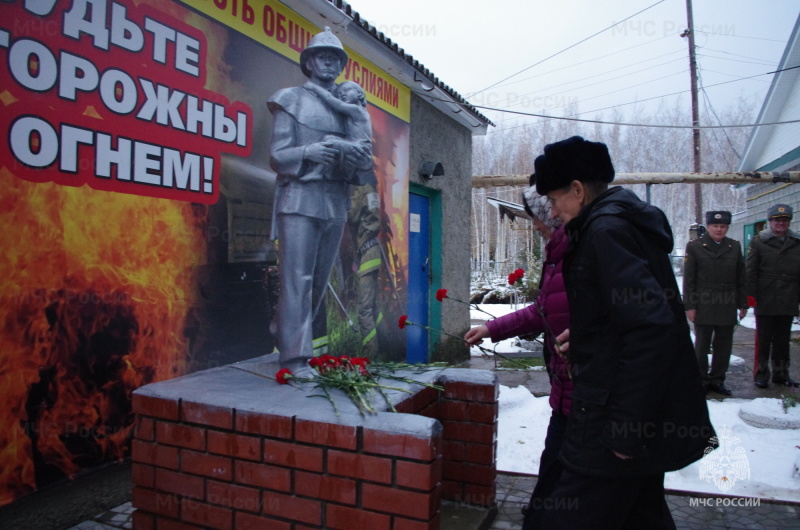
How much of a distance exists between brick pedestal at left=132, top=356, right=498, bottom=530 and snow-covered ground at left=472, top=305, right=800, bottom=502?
189cm

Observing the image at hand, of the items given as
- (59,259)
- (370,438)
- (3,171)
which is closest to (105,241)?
(59,259)

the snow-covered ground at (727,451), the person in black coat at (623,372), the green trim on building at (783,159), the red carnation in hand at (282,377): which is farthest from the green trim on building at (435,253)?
the green trim on building at (783,159)

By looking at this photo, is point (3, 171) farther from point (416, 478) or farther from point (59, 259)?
point (416, 478)

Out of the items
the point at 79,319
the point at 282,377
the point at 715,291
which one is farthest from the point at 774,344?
the point at 79,319

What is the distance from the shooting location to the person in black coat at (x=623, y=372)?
1.57 meters

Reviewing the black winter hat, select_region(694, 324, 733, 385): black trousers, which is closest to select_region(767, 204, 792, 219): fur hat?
select_region(694, 324, 733, 385): black trousers

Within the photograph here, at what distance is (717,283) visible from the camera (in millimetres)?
5926

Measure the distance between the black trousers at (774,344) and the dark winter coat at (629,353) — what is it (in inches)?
212

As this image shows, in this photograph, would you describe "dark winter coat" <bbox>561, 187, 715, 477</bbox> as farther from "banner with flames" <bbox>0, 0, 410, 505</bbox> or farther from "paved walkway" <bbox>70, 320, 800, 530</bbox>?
"banner with flames" <bbox>0, 0, 410, 505</bbox>

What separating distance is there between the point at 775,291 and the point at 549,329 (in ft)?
16.8

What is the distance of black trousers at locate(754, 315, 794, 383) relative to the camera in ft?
20.2

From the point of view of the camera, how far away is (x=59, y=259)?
9.16 ft

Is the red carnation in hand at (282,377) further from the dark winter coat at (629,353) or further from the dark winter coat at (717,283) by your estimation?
the dark winter coat at (717,283)

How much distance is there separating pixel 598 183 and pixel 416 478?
3.79ft
